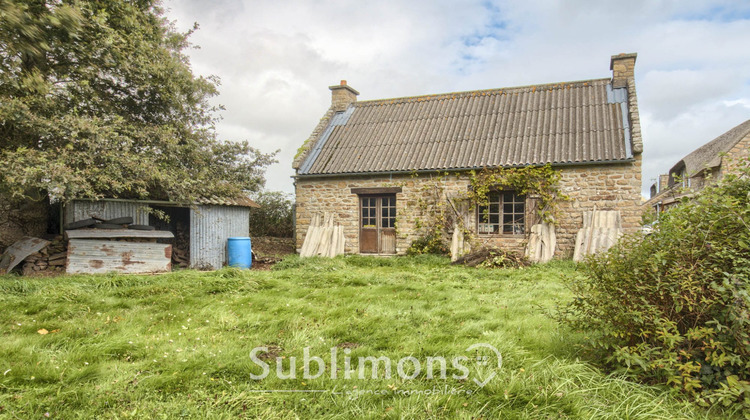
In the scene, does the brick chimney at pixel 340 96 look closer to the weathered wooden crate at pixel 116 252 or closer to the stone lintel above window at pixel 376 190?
the stone lintel above window at pixel 376 190

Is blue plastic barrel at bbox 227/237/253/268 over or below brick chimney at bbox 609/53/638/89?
below

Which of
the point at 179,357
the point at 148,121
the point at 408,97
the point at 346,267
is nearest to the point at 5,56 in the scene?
the point at 148,121

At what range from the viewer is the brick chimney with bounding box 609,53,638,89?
1361 centimetres

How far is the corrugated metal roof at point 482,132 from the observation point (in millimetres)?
12445

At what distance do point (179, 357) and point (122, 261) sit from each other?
7.58 metres

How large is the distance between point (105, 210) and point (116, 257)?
140 cm

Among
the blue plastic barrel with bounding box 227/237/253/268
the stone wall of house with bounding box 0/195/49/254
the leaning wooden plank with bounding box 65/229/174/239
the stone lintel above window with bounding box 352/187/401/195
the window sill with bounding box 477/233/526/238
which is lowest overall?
the blue plastic barrel with bounding box 227/237/253/268

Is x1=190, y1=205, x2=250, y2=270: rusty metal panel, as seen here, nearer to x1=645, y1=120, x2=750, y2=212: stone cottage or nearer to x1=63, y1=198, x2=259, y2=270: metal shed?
x1=63, y1=198, x2=259, y2=270: metal shed

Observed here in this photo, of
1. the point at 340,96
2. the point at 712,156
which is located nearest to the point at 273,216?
the point at 340,96

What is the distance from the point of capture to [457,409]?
10.6 ft

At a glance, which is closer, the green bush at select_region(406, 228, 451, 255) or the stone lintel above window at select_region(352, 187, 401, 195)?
the green bush at select_region(406, 228, 451, 255)

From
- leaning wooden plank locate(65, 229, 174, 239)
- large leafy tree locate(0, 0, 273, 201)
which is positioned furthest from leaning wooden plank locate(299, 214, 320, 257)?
leaning wooden plank locate(65, 229, 174, 239)

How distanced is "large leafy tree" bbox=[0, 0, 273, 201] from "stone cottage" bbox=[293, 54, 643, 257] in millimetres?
3533

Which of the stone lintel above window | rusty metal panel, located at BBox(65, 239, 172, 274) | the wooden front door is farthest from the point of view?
the wooden front door
